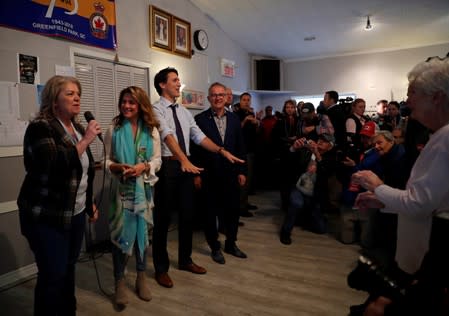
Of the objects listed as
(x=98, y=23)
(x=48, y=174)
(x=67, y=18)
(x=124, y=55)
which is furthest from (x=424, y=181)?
(x=124, y=55)

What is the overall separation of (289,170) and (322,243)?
88cm

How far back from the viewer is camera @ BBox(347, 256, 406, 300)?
0.90 meters

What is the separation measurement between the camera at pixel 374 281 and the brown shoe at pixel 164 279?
166cm

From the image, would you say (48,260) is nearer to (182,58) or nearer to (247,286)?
(247,286)

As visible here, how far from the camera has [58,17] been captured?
2781mm

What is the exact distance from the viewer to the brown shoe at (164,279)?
93.0 inches

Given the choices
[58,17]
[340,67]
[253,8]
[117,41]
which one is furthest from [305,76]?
[58,17]

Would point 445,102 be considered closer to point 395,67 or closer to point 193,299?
point 193,299

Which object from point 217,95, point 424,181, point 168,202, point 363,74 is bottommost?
point 168,202

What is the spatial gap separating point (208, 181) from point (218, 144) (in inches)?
14.0

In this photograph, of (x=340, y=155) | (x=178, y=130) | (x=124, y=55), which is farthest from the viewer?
(x=124, y=55)

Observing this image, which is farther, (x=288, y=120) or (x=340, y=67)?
(x=340, y=67)

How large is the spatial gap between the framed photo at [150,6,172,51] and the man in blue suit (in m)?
1.54

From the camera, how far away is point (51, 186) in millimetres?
1494
